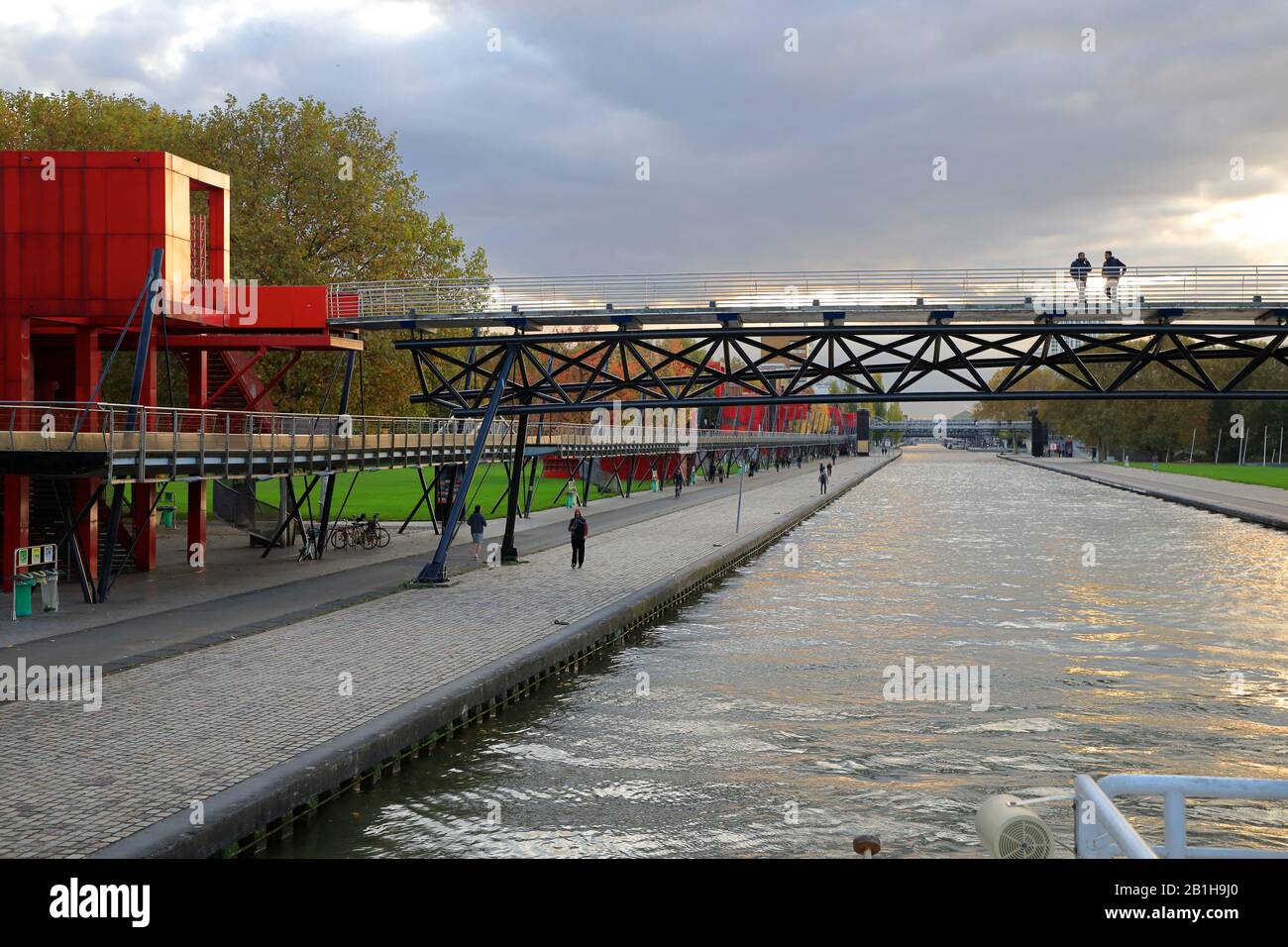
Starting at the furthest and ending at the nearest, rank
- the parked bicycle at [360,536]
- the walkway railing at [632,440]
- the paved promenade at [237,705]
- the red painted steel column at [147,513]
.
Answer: the walkway railing at [632,440]
the parked bicycle at [360,536]
the red painted steel column at [147,513]
the paved promenade at [237,705]

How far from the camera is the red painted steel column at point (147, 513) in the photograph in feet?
97.5

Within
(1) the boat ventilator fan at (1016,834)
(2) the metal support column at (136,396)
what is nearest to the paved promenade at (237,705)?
(2) the metal support column at (136,396)

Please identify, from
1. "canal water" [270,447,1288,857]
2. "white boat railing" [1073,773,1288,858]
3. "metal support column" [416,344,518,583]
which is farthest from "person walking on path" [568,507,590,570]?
"white boat railing" [1073,773,1288,858]

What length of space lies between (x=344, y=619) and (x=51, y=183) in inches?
529

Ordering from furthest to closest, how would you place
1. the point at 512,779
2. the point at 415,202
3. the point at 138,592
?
the point at 415,202, the point at 138,592, the point at 512,779

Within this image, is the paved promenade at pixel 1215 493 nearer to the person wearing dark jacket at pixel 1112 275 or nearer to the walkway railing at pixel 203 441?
the person wearing dark jacket at pixel 1112 275

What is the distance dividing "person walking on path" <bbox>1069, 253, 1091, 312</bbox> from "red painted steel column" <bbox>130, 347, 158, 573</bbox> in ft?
70.2

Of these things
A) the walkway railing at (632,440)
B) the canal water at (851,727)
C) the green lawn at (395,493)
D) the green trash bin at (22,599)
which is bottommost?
the canal water at (851,727)

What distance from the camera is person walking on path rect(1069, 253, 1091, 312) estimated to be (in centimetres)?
2669

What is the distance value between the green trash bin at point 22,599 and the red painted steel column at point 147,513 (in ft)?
22.5

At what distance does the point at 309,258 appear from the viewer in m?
46.4
